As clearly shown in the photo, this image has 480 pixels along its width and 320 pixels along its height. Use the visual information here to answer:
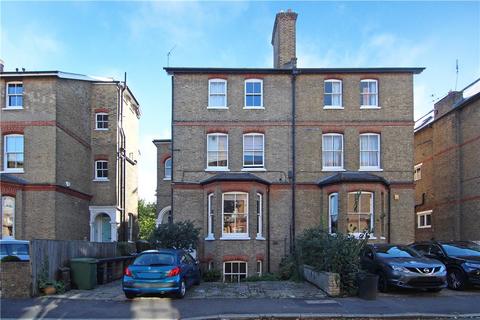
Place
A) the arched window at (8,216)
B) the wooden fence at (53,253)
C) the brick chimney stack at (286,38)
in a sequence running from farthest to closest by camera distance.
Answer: the brick chimney stack at (286,38), the arched window at (8,216), the wooden fence at (53,253)

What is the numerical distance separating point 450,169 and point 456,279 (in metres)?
13.1

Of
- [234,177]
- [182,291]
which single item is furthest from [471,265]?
[234,177]

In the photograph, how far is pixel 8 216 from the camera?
24609mm

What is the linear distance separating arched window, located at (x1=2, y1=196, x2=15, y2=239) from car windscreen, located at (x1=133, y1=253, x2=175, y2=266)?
41.5 ft

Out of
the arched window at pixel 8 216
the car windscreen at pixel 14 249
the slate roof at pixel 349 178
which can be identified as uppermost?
the slate roof at pixel 349 178

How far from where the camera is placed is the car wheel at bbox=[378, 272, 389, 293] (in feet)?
50.2

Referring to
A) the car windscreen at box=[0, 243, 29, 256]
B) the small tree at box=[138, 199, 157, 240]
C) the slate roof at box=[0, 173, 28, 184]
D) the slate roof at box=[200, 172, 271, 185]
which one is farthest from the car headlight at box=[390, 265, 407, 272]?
the small tree at box=[138, 199, 157, 240]

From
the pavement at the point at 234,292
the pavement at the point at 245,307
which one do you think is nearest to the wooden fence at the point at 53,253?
the pavement at the point at 234,292

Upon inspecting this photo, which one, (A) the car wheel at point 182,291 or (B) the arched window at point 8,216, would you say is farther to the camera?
(B) the arched window at point 8,216

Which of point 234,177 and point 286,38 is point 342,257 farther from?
point 286,38

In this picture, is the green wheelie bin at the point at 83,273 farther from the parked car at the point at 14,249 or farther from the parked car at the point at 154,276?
the parked car at the point at 154,276

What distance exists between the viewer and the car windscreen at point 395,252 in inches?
636

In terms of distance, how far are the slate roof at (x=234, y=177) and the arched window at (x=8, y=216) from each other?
9.32 m

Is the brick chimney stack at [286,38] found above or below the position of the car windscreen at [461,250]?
above
